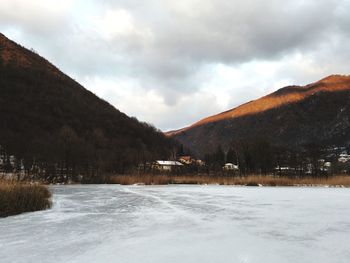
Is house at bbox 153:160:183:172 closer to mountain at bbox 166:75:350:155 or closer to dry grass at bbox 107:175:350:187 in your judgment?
dry grass at bbox 107:175:350:187

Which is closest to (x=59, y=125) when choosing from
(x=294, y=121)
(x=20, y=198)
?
(x=20, y=198)

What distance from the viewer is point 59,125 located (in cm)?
7000

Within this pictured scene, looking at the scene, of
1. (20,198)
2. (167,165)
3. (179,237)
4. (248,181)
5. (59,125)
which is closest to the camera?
(179,237)

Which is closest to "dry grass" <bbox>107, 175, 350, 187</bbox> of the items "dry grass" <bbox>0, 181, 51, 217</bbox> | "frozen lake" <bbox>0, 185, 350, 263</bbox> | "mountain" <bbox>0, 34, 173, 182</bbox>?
"mountain" <bbox>0, 34, 173, 182</bbox>

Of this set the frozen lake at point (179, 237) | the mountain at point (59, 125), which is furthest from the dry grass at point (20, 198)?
the mountain at point (59, 125)

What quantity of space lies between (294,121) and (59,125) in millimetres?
107691

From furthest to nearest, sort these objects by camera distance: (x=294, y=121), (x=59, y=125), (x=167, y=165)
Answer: (x=294, y=121), (x=167, y=165), (x=59, y=125)

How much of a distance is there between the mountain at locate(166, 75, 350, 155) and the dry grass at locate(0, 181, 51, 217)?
110m

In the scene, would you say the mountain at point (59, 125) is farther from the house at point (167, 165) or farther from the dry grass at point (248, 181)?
the dry grass at point (248, 181)

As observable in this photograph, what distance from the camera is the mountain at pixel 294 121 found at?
137m

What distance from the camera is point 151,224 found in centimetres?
888

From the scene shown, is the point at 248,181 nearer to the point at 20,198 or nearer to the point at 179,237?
the point at 20,198

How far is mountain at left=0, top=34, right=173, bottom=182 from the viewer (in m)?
42.1

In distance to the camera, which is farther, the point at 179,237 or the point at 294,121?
the point at 294,121
